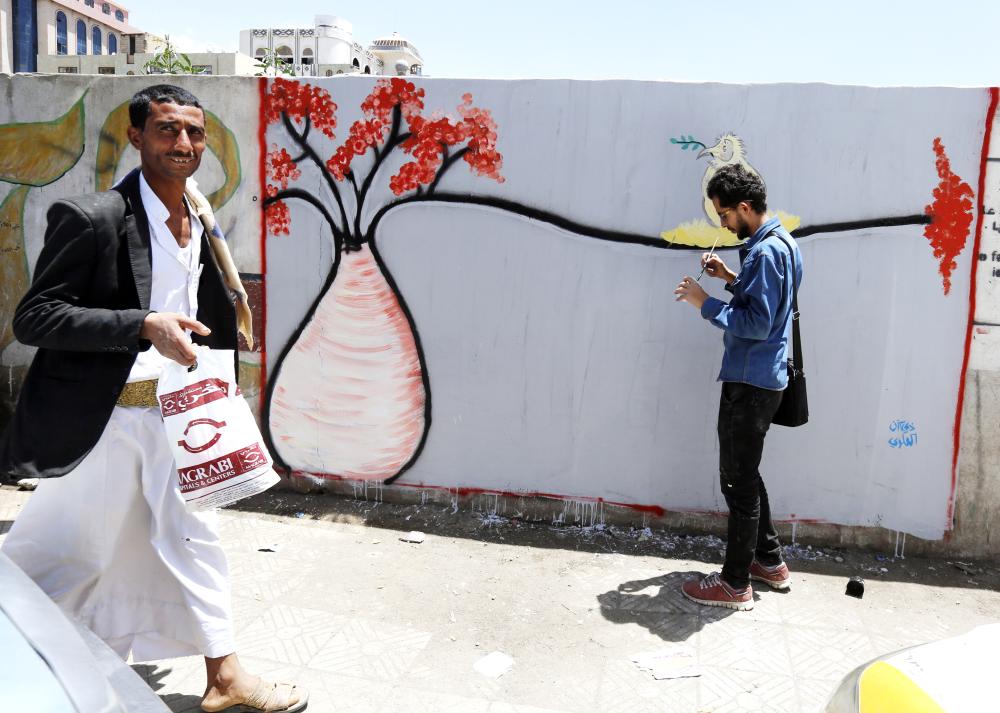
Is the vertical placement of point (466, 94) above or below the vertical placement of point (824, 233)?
above

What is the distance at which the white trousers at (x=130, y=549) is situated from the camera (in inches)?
86.7

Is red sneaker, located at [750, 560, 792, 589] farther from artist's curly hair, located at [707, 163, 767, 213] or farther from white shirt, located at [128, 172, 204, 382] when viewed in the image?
white shirt, located at [128, 172, 204, 382]

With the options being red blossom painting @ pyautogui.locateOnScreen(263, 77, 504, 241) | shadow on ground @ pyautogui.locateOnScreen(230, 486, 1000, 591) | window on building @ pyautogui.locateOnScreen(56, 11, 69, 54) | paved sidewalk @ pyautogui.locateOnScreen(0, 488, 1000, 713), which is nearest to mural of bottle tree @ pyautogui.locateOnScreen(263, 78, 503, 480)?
red blossom painting @ pyautogui.locateOnScreen(263, 77, 504, 241)

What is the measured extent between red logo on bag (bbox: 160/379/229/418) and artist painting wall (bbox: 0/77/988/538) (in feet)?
6.41

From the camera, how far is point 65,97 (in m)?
4.36

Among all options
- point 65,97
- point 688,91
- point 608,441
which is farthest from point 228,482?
point 65,97

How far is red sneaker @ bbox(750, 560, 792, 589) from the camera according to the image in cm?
343

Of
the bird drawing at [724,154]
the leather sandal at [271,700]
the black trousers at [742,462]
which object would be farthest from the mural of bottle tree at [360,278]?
the leather sandal at [271,700]

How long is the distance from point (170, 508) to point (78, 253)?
2.59 feet

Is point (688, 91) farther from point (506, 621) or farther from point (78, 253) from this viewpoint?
point (78, 253)

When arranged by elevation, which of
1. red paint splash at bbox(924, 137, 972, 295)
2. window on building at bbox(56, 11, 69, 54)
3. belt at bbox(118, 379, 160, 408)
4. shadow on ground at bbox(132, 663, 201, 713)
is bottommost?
shadow on ground at bbox(132, 663, 201, 713)

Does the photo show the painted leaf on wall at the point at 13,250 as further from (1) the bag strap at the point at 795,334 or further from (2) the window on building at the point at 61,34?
(2) the window on building at the point at 61,34

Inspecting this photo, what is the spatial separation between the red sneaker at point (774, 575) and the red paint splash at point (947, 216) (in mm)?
1522

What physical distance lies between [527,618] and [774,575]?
45.0 inches
